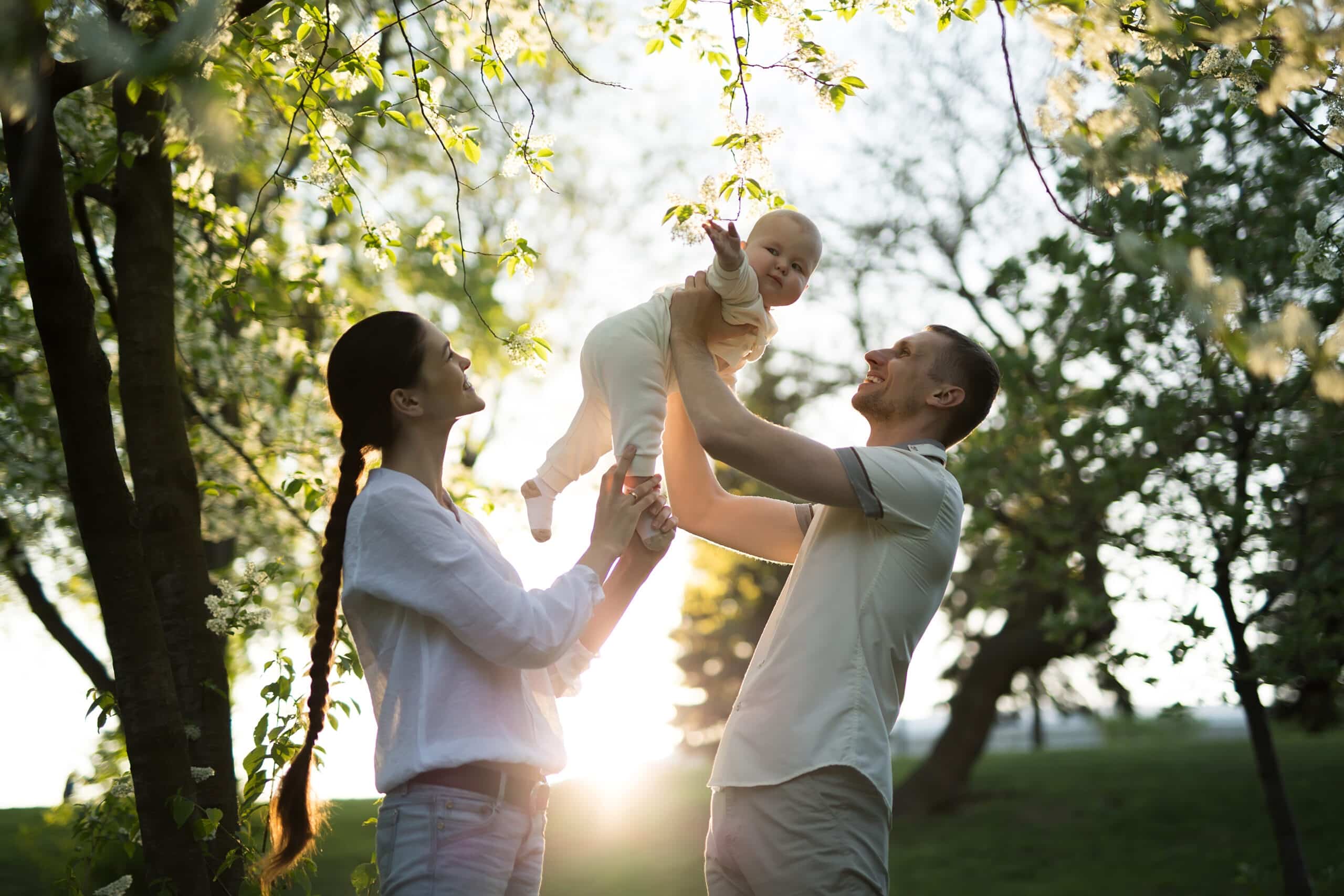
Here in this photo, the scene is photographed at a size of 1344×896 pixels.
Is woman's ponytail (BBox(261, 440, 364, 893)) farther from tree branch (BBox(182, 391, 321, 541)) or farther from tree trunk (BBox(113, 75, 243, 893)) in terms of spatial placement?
→ tree branch (BBox(182, 391, 321, 541))

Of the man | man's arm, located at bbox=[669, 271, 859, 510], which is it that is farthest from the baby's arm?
man's arm, located at bbox=[669, 271, 859, 510]

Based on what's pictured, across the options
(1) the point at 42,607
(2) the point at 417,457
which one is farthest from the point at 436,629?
(1) the point at 42,607

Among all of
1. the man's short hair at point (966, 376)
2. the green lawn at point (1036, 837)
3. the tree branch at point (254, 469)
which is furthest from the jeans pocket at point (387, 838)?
the green lawn at point (1036, 837)

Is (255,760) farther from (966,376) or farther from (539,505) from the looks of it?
(966,376)

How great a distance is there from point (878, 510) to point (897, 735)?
25854 mm

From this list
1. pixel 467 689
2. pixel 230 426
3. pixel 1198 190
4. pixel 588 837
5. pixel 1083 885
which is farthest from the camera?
pixel 588 837

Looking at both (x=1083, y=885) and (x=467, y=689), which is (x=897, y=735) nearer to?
(x=1083, y=885)

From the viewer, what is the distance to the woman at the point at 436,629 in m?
2.10

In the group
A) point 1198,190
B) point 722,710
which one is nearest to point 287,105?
point 1198,190

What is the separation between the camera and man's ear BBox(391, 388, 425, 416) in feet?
7.86

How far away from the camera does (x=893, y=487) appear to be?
2600mm

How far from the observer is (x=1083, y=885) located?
11305 mm

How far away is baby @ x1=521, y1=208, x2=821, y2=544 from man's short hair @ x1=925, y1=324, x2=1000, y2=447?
509mm

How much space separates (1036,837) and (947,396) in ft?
40.3
